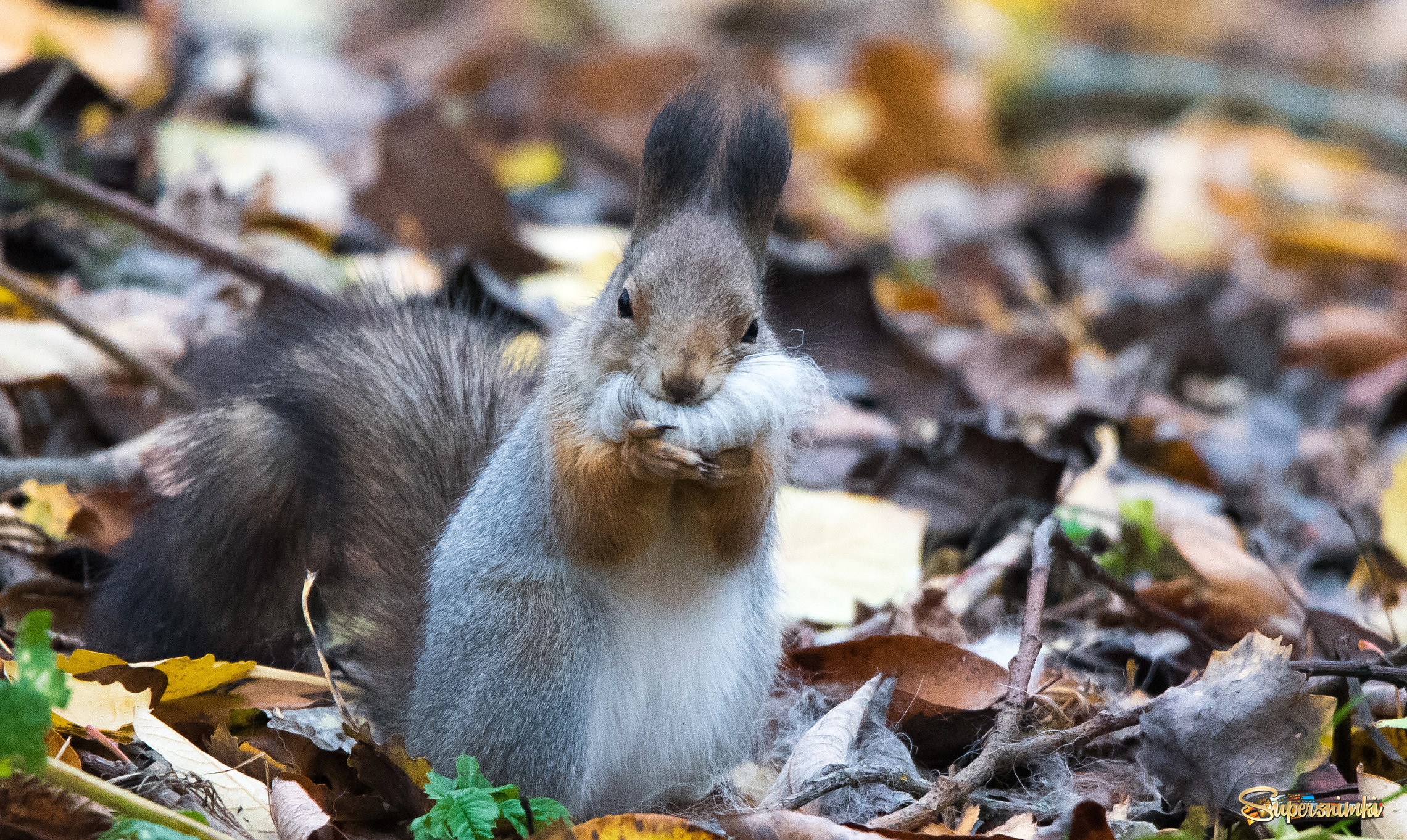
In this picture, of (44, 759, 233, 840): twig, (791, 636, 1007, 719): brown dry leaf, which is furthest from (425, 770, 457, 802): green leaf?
(791, 636, 1007, 719): brown dry leaf

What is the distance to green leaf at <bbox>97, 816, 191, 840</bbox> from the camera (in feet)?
4.34

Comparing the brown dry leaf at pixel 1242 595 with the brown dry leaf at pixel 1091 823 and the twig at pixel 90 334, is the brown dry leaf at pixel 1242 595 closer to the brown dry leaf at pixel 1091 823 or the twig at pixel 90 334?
the brown dry leaf at pixel 1091 823

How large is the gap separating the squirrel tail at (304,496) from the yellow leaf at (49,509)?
6.8 inches

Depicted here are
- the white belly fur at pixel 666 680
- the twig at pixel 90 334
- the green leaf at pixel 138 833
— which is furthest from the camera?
the twig at pixel 90 334

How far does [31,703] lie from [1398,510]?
2.32 m

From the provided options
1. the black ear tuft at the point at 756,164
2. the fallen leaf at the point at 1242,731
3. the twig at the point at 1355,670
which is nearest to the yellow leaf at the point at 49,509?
the black ear tuft at the point at 756,164

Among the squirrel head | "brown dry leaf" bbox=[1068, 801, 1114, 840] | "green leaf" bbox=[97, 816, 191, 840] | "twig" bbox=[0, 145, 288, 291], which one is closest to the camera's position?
"green leaf" bbox=[97, 816, 191, 840]

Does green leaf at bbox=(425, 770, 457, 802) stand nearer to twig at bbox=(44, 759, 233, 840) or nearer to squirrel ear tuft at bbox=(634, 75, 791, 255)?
twig at bbox=(44, 759, 233, 840)

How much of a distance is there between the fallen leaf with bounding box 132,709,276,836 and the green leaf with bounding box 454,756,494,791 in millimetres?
242

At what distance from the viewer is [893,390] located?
3.37 meters

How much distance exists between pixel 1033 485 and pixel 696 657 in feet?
3.65

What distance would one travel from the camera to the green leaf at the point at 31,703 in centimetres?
119

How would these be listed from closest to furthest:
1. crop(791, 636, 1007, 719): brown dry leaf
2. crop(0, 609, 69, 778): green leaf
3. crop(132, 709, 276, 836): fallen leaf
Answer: crop(0, 609, 69, 778): green leaf → crop(132, 709, 276, 836): fallen leaf → crop(791, 636, 1007, 719): brown dry leaf

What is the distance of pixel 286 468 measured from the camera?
83.0 inches
